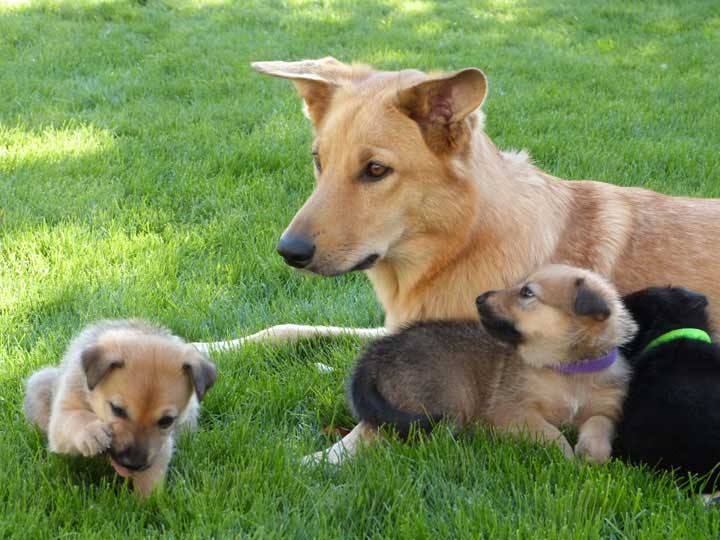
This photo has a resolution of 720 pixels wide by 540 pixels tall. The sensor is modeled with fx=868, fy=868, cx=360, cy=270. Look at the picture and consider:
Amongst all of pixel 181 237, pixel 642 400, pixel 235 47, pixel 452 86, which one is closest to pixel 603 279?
pixel 642 400

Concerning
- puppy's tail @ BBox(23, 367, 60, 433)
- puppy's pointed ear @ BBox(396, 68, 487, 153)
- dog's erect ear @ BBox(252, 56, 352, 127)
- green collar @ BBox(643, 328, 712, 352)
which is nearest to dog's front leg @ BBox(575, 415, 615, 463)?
green collar @ BBox(643, 328, 712, 352)

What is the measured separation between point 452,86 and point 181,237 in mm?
2923

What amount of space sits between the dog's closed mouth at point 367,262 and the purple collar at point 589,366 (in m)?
→ 0.96

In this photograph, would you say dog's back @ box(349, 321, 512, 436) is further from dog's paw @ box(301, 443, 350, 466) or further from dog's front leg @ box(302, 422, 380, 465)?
dog's paw @ box(301, 443, 350, 466)

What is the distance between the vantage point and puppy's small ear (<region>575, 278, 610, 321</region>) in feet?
12.6

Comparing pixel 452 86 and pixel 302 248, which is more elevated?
pixel 452 86

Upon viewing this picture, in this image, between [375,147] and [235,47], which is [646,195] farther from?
[235,47]

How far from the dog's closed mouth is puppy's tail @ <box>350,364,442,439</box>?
0.48 m

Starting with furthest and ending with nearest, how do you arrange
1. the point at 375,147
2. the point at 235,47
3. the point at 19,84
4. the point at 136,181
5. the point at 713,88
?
the point at 235,47
the point at 713,88
the point at 19,84
the point at 136,181
the point at 375,147

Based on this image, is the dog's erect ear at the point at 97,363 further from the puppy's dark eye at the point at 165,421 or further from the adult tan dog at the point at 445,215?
the adult tan dog at the point at 445,215

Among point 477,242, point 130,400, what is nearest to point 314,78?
point 477,242

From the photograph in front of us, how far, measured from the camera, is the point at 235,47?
36.4ft

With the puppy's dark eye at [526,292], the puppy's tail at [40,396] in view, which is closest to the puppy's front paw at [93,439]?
the puppy's tail at [40,396]

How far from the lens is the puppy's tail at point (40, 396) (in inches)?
152
